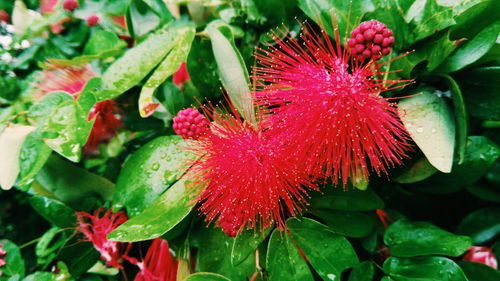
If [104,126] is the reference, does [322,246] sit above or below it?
below

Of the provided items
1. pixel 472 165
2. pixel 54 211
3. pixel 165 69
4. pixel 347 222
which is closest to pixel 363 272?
pixel 347 222

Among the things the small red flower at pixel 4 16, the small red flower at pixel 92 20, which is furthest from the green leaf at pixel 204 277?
the small red flower at pixel 4 16

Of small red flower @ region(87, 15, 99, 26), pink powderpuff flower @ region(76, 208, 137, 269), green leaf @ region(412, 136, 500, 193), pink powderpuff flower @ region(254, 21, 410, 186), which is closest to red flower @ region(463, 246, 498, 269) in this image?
green leaf @ region(412, 136, 500, 193)

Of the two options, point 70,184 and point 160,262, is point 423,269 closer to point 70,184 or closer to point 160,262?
point 160,262

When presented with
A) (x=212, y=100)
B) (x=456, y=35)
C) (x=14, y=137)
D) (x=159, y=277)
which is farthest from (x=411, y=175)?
(x=14, y=137)

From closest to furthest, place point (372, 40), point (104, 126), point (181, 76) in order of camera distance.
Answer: point (372, 40), point (181, 76), point (104, 126)

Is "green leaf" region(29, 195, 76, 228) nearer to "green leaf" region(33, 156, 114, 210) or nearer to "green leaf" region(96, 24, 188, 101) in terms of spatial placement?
"green leaf" region(33, 156, 114, 210)

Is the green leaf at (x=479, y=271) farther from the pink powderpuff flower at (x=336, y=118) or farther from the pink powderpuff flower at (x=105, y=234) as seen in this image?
the pink powderpuff flower at (x=105, y=234)
